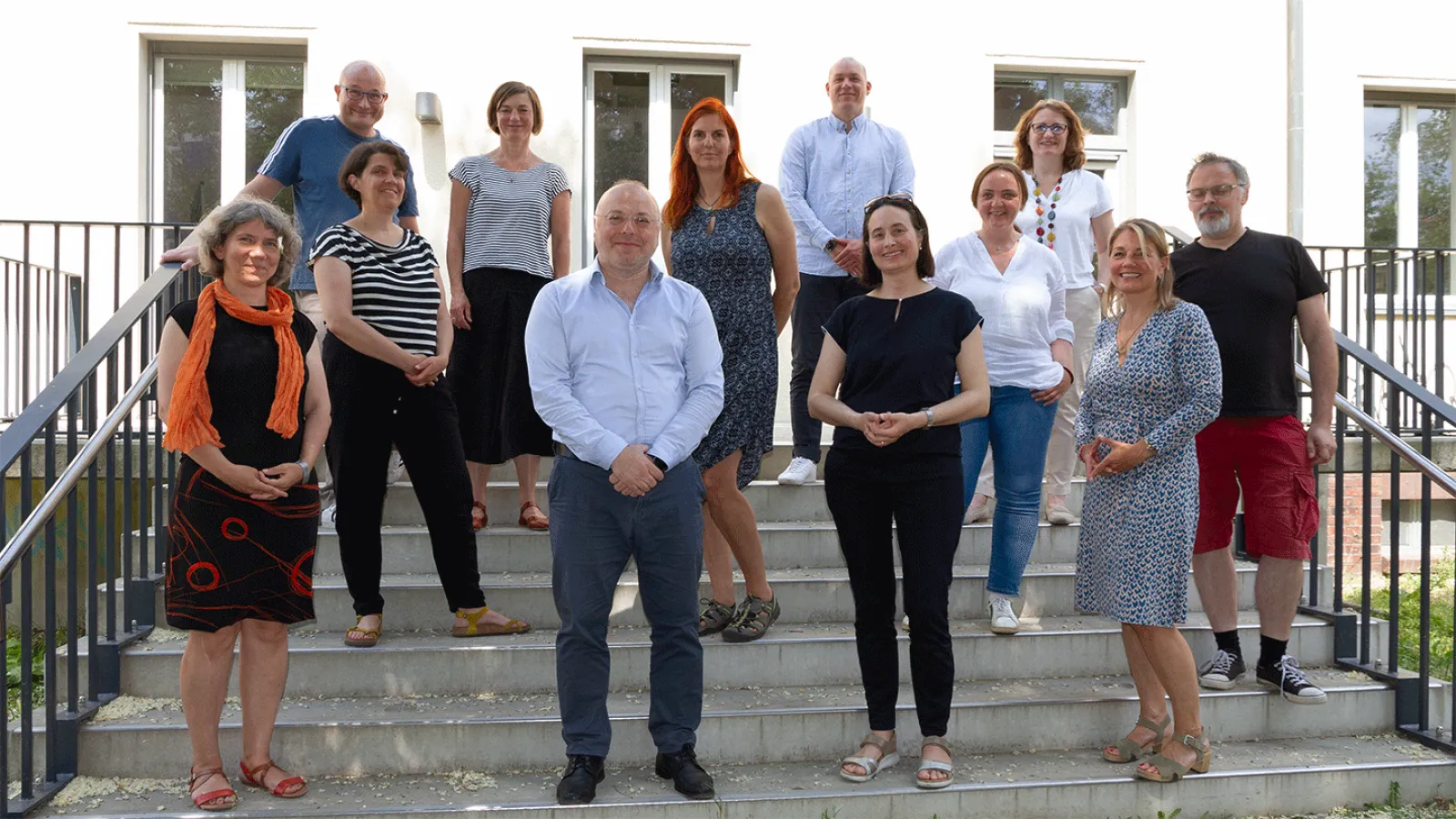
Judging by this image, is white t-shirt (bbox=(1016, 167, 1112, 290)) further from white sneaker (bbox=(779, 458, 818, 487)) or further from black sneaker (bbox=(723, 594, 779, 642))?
black sneaker (bbox=(723, 594, 779, 642))

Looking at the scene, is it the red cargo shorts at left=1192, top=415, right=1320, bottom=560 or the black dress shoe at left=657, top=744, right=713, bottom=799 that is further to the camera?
the red cargo shorts at left=1192, top=415, right=1320, bottom=560

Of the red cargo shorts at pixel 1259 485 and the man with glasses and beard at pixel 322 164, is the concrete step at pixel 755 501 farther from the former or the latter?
the red cargo shorts at pixel 1259 485

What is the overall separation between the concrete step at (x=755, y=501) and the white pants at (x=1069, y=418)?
0.38 feet

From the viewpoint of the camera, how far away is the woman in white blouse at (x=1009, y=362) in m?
3.87

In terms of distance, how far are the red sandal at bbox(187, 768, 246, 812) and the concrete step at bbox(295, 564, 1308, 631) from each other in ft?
2.97

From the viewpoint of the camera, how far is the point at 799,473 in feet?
16.0

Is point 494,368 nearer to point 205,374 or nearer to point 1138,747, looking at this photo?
point 205,374

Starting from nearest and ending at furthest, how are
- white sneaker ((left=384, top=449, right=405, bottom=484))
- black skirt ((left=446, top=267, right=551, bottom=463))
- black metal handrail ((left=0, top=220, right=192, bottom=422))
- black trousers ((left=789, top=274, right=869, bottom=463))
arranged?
black skirt ((left=446, top=267, right=551, bottom=463)) → black trousers ((left=789, top=274, right=869, bottom=463)) → white sneaker ((left=384, top=449, right=405, bottom=484)) → black metal handrail ((left=0, top=220, right=192, bottom=422))

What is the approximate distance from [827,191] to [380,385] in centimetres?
210

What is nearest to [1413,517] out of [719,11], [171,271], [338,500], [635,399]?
[719,11]

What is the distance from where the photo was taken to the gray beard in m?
3.75

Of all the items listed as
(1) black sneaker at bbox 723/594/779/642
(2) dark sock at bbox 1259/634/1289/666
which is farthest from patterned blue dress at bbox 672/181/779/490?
(2) dark sock at bbox 1259/634/1289/666

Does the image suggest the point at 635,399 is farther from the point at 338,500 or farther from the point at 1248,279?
the point at 1248,279

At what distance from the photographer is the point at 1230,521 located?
379 cm
